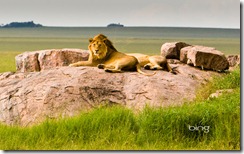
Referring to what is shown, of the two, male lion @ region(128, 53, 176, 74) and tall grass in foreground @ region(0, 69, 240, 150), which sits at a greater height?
male lion @ region(128, 53, 176, 74)

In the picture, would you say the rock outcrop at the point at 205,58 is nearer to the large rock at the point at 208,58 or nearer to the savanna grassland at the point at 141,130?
the large rock at the point at 208,58

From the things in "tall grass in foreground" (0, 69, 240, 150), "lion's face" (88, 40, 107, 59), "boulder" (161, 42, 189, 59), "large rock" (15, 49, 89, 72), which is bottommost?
"tall grass in foreground" (0, 69, 240, 150)

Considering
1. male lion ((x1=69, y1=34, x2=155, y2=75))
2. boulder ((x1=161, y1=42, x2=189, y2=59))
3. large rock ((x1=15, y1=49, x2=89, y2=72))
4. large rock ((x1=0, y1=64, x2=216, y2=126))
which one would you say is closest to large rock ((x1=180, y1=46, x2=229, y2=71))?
boulder ((x1=161, y1=42, x2=189, y2=59))

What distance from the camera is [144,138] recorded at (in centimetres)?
966

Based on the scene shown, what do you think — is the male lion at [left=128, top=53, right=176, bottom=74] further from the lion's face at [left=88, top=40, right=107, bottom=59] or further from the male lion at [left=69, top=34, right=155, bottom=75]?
the lion's face at [left=88, top=40, right=107, bottom=59]

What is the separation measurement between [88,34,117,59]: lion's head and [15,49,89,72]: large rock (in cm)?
110

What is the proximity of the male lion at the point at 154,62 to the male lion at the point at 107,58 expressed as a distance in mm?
322

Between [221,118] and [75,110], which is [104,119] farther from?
[221,118]

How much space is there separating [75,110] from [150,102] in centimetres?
105

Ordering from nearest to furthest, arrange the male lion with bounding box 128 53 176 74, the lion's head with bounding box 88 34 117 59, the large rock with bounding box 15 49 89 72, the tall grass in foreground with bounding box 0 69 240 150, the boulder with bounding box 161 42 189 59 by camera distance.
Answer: the tall grass in foreground with bounding box 0 69 240 150, the lion's head with bounding box 88 34 117 59, the male lion with bounding box 128 53 176 74, the large rock with bounding box 15 49 89 72, the boulder with bounding box 161 42 189 59

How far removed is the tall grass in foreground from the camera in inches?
379

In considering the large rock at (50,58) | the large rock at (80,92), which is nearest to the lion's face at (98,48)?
the large rock at (80,92)

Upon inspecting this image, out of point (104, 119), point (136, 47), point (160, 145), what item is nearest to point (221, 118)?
point (160, 145)

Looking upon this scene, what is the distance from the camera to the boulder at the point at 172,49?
43.6 ft
